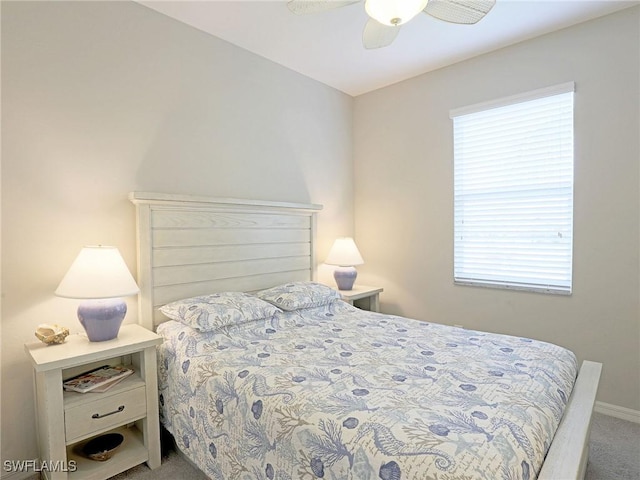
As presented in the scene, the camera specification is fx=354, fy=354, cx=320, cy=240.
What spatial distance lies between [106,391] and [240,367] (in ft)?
2.36

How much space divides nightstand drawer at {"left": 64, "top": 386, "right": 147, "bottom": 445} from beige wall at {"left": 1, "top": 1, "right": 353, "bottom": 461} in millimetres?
418

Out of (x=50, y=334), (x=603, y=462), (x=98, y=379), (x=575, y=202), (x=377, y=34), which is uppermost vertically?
(x=377, y=34)


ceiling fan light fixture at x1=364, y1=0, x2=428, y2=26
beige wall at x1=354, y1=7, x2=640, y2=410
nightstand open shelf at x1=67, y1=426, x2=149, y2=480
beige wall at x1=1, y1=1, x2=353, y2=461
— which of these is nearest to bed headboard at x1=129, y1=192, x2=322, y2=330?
beige wall at x1=1, y1=1, x2=353, y2=461

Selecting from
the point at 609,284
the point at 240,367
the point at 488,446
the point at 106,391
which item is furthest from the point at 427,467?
the point at 609,284

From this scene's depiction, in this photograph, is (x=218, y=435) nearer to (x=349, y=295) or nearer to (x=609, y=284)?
(x=349, y=295)

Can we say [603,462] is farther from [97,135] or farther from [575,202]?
[97,135]

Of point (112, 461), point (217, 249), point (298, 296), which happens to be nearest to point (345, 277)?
point (298, 296)

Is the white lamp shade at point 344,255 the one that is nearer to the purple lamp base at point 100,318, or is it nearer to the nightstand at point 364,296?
the nightstand at point 364,296

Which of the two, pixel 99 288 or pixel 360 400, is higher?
pixel 99 288

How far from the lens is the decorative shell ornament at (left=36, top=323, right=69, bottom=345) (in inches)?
67.1

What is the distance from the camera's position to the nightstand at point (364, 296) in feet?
10.1

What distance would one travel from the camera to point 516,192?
2.75 m

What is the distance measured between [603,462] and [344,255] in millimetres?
2131

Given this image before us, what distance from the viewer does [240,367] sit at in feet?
5.27
